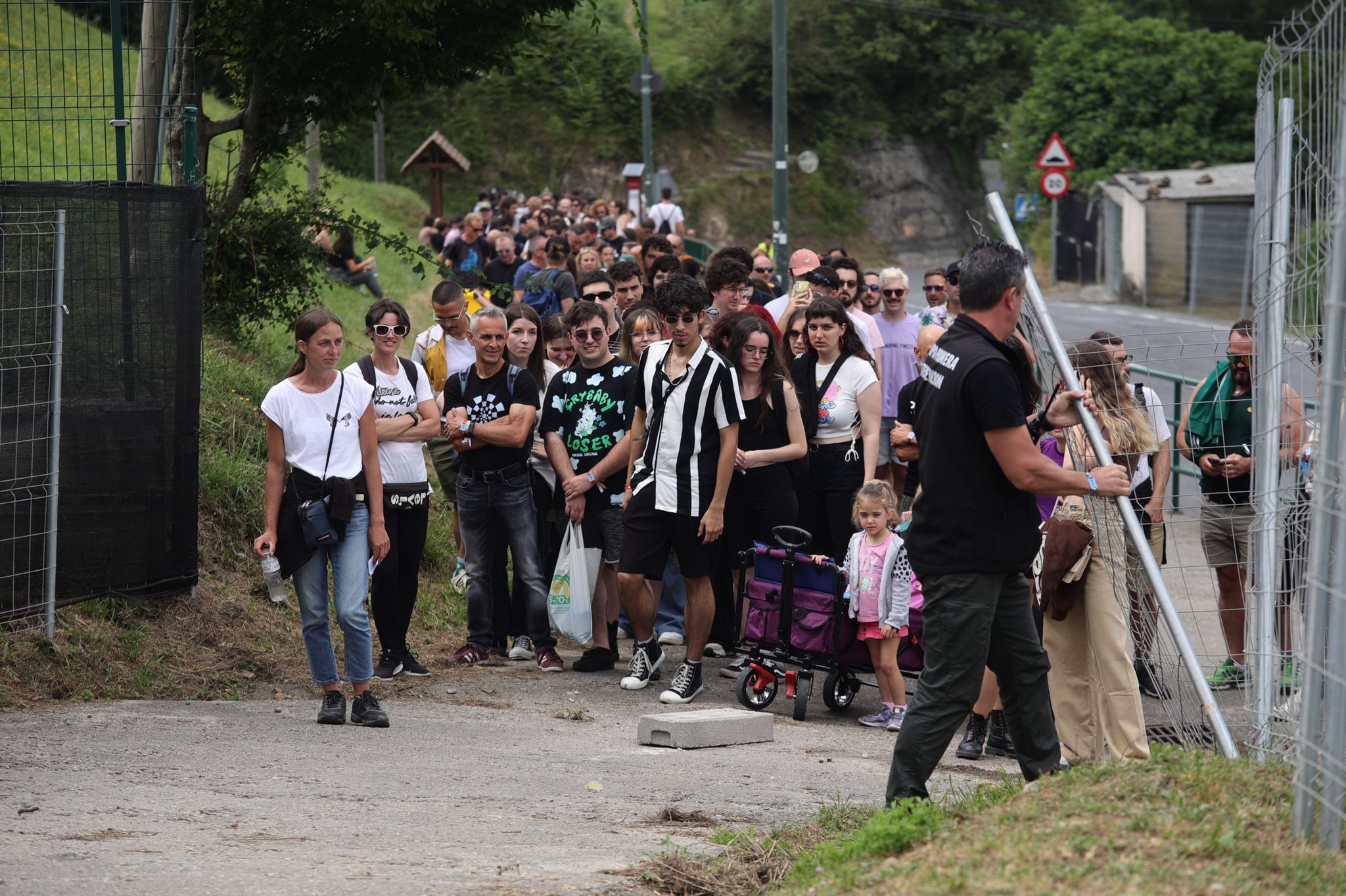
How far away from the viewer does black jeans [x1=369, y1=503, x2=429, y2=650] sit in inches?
324

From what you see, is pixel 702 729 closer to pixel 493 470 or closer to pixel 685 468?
pixel 685 468

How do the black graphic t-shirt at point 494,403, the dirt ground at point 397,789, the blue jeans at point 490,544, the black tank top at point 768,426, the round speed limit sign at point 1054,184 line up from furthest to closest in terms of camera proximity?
the round speed limit sign at point 1054,184 → the blue jeans at point 490,544 → the black graphic t-shirt at point 494,403 → the black tank top at point 768,426 → the dirt ground at point 397,789

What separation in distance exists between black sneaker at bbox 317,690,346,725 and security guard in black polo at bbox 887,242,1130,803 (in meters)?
3.03

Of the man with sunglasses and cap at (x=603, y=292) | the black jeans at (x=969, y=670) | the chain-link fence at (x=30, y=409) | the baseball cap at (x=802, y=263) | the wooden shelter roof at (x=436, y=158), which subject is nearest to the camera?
the black jeans at (x=969, y=670)

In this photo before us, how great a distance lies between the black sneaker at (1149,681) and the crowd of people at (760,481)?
0.09m

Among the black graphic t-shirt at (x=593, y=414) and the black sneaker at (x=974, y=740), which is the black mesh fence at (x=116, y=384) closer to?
the black graphic t-shirt at (x=593, y=414)

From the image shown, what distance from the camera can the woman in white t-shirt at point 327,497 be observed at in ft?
22.6

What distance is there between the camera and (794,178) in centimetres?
5419

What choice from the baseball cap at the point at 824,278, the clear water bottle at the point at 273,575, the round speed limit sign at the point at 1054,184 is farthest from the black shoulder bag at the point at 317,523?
the round speed limit sign at the point at 1054,184

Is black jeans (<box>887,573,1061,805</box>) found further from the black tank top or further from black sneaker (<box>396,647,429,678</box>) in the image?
black sneaker (<box>396,647,429,678</box>)

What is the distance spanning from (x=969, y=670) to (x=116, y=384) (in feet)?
16.3

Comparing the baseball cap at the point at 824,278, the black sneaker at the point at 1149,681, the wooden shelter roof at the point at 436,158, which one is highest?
the wooden shelter roof at the point at 436,158

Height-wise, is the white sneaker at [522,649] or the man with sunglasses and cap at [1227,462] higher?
the man with sunglasses and cap at [1227,462]

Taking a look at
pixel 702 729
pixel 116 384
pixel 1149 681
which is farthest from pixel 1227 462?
pixel 116 384
